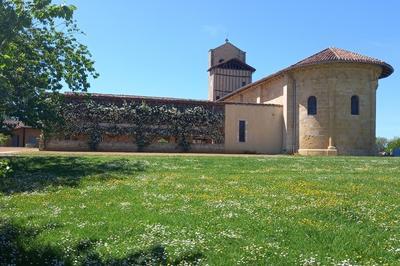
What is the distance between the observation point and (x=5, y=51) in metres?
7.90

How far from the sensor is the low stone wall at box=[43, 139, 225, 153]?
31059 millimetres

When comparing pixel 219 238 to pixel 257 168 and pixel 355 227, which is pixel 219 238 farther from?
pixel 257 168

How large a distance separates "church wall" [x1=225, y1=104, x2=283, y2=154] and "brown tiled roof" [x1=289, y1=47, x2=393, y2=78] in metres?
4.22

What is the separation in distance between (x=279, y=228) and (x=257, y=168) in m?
10.5

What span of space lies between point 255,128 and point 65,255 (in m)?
28.6

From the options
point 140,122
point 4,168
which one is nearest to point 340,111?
point 140,122

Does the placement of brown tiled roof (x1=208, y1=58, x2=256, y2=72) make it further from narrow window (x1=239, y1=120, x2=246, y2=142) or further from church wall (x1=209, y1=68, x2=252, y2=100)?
narrow window (x1=239, y1=120, x2=246, y2=142)

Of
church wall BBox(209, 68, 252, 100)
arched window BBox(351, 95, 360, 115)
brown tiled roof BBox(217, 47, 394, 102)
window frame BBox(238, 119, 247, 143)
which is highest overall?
church wall BBox(209, 68, 252, 100)

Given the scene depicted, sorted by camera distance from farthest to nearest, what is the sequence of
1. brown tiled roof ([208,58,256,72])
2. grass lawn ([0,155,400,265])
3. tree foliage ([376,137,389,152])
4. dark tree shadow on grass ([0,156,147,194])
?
tree foliage ([376,137,389,152]) < brown tiled roof ([208,58,256,72]) < dark tree shadow on grass ([0,156,147,194]) < grass lawn ([0,155,400,265])

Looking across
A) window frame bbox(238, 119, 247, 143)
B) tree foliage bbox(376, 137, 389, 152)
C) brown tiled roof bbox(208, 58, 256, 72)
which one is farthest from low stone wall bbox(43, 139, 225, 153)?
tree foliage bbox(376, 137, 389, 152)

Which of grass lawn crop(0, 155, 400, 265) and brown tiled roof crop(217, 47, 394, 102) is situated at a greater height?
brown tiled roof crop(217, 47, 394, 102)

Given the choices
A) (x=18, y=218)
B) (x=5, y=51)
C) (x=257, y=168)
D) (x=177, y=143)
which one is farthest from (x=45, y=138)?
(x=5, y=51)

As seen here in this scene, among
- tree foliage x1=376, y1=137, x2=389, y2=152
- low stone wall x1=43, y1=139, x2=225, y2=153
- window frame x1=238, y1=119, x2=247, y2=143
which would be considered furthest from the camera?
tree foliage x1=376, y1=137, x2=389, y2=152

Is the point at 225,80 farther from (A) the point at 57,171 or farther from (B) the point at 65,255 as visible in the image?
(B) the point at 65,255
